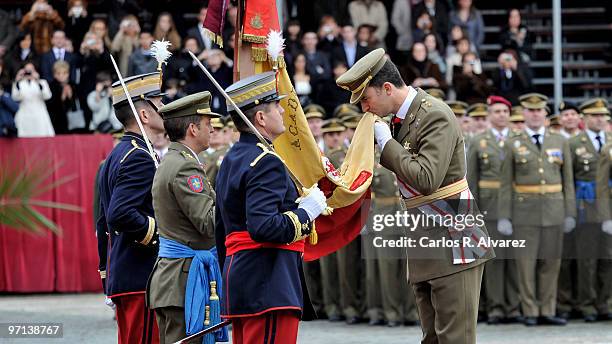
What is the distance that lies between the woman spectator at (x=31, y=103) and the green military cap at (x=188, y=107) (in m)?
8.17

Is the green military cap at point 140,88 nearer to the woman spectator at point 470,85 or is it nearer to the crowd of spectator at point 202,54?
the crowd of spectator at point 202,54

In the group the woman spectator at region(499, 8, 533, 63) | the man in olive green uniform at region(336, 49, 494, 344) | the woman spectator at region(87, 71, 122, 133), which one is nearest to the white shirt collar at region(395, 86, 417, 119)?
the man in olive green uniform at region(336, 49, 494, 344)

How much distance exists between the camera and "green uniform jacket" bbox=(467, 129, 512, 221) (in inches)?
408

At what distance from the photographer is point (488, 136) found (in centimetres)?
1047

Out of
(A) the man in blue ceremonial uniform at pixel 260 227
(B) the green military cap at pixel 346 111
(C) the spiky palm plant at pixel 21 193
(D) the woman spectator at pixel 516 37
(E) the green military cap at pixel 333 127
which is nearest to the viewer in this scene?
(C) the spiky palm plant at pixel 21 193

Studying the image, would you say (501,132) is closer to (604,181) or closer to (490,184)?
(490,184)

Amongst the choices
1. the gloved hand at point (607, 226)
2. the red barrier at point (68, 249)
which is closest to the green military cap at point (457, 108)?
the gloved hand at point (607, 226)

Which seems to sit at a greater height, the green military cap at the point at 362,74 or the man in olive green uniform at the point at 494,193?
the green military cap at the point at 362,74

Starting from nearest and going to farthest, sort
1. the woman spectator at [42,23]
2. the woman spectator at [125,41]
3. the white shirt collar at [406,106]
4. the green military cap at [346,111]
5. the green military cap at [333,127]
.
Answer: the white shirt collar at [406,106], the green military cap at [333,127], the green military cap at [346,111], the woman spectator at [125,41], the woman spectator at [42,23]

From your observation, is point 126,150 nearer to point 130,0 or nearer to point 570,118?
point 570,118

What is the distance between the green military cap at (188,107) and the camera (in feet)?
17.3

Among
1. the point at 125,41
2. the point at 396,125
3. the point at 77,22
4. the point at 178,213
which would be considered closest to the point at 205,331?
the point at 178,213

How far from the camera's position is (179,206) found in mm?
5242

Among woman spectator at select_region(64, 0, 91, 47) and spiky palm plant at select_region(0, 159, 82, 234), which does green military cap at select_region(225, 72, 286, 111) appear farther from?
woman spectator at select_region(64, 0, 91, 47)
